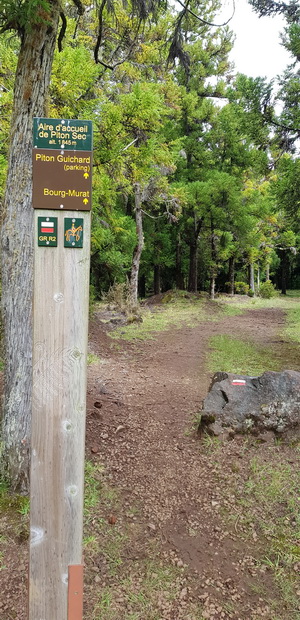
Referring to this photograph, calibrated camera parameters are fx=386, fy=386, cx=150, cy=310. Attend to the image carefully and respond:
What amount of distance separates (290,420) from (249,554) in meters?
1.93

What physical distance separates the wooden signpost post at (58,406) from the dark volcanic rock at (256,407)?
312 centimetres

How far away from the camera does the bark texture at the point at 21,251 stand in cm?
331

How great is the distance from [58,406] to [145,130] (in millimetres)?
6250

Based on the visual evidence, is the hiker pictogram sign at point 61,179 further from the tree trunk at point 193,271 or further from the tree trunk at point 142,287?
the tree trunk at point 142,287

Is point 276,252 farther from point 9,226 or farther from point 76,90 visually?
point 9,226

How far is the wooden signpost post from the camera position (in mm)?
1800

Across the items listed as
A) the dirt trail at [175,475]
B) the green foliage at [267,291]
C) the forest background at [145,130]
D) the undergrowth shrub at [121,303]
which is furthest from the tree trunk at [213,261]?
the dirt trail at [175,475]

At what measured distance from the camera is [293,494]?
372 cm

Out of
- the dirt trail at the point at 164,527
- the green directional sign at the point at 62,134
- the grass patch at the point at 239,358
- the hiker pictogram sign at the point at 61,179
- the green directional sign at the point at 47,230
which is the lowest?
the dirt trail at the point at 164,527

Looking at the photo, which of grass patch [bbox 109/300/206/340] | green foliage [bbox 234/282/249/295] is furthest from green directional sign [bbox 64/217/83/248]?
green foliage [bbox 234/282/249/295]

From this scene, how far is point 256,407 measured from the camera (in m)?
4.82

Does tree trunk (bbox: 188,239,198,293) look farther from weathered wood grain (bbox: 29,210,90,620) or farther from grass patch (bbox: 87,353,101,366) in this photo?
weathered wood grain (bbox: 29,210,90,620)

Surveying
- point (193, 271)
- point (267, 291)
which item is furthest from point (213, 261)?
point (267, 291)

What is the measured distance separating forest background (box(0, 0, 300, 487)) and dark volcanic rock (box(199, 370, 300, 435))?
7.90 ft
